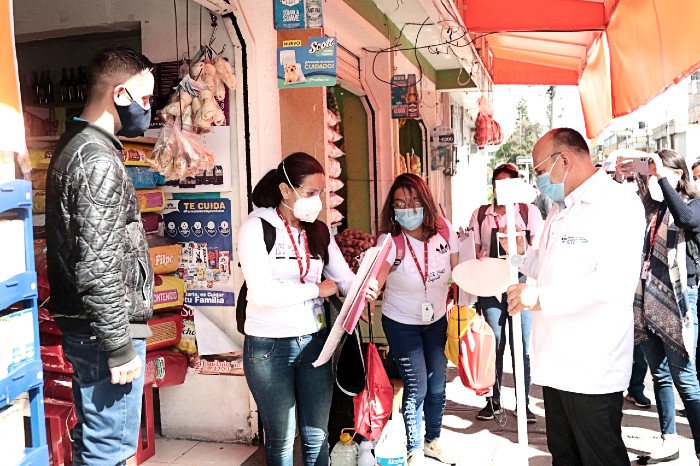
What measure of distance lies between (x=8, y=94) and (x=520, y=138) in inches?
1746

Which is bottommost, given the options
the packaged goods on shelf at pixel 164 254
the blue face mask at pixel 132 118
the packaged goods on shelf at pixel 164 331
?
the packaged goods on shelf at pixel 164 331

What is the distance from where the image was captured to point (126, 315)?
7.47 ft

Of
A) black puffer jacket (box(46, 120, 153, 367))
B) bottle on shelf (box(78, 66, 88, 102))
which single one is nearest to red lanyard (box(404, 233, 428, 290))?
black puffer jacket (box(46, 120, 153, 367))

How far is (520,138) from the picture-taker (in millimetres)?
44219

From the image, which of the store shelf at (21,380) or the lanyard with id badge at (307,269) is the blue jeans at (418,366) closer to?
the lanyard with id badge at (307,269)

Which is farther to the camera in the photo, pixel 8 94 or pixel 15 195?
pixel 15 195

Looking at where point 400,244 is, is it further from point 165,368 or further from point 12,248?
point 12,248

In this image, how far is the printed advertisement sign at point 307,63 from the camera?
4.09 metres

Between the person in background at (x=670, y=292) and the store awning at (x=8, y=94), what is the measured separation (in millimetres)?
3106

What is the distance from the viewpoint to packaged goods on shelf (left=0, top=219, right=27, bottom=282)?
2.13 m

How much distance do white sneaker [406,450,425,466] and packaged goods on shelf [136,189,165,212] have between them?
221 cm

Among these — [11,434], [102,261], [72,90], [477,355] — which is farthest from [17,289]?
[72,90]

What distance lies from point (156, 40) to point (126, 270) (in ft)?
8.54

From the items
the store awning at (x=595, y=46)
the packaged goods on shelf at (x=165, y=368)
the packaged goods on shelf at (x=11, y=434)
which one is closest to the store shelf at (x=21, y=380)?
the packaged goods on shelf at (x=11, y=434)
